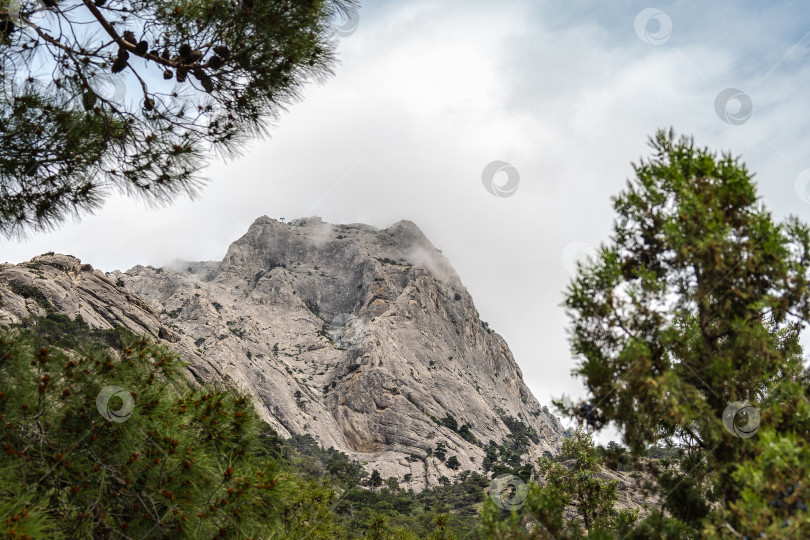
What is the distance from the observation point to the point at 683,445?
271 inches

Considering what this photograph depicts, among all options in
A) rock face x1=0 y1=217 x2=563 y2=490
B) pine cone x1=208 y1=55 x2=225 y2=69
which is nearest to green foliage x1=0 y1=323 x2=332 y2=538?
pine cone x1=208 y1=55 x2=225 y2=69

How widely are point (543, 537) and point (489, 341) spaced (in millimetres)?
144118

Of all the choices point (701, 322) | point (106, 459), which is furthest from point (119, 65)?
point (701, 322)

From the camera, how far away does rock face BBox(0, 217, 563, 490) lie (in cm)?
6588

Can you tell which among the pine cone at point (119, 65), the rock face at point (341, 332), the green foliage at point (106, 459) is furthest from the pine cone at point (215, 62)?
the rock face at point (341, 332)

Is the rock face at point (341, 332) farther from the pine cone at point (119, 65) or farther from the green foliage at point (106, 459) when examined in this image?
the green foliage at point (106, 459)

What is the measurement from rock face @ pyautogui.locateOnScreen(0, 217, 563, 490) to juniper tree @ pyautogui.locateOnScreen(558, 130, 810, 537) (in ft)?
165

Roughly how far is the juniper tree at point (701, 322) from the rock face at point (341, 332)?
50347mm

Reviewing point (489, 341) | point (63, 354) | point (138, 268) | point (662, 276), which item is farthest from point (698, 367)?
point (138, 268)

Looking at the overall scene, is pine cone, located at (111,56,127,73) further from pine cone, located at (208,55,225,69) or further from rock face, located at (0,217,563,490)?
rock face, located at (0,217,563,490)

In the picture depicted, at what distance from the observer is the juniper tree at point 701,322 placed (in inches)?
176

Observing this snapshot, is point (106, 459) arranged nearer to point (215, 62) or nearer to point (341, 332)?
point (215, 62)

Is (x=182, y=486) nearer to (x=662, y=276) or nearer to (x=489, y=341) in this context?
(x=662, y=276)

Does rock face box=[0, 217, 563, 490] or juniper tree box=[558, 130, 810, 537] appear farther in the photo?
rock face box=[0, 217, 563, 490]
